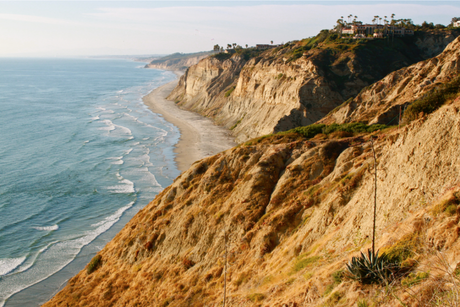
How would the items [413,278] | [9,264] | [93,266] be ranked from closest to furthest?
[413,278], [93,266], [9,264]

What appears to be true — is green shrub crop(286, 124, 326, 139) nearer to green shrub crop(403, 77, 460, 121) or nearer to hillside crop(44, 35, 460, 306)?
hillside crop(44, 35, 460, 306)

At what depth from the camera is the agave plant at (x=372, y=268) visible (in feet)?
32.2

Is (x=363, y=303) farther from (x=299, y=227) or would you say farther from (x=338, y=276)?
(x=299, y=227)

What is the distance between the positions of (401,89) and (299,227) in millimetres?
27973

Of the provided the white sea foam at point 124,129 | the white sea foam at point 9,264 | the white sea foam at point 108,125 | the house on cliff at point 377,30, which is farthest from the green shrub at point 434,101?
the house on cliff at point 377,30

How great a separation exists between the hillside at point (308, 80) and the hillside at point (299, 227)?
103 ft

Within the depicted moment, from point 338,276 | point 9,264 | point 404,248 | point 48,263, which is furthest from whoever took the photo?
point 48,263

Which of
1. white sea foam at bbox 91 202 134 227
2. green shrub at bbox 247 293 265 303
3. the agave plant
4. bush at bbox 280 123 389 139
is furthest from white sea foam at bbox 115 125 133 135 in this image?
the agave plant

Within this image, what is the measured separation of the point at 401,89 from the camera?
38344mm

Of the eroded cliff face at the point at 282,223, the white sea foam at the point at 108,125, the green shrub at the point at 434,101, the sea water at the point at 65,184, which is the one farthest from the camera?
the white sea foam at the point at 108,125

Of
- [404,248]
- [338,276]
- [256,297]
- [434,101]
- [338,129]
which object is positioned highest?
[434,101]

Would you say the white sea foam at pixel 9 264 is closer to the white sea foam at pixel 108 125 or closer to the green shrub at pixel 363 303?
the green shrub at pixel 363 303

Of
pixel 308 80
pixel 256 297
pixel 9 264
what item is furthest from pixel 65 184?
pixel 308 80

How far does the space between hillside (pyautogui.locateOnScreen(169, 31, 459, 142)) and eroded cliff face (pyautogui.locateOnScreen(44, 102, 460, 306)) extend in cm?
3374
